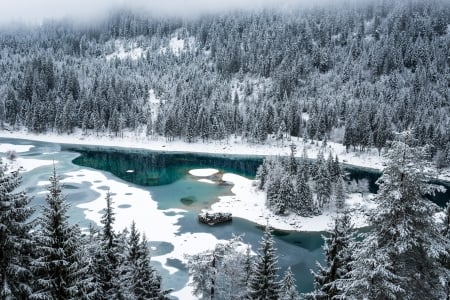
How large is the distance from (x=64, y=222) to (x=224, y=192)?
76694mm

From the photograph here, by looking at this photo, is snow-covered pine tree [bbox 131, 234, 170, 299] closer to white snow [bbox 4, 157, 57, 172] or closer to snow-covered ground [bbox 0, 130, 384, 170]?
white snow [bbox 4, 157, 57, 172]

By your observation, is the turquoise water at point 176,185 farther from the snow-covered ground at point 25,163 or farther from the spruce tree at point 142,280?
the spruce tree at point 142,280

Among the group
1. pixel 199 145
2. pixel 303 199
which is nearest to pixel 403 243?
pixel 303 199

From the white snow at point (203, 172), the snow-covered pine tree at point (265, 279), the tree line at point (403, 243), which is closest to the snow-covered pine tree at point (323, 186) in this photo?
the white snow at point (203, 172)

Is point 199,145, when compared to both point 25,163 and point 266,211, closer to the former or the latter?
point 25,163

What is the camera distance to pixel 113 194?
88.7 m

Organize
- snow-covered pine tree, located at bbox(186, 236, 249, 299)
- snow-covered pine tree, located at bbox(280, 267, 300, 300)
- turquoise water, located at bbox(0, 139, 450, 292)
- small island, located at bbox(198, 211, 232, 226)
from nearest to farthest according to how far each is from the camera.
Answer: snow-covered pine tree, located at bbox(186, 236, 249, 299)
snow-covered pine tree, located at bbox(280, 267, 300, 300)
turquoise water, located at bbox(0, 139, 450, 292)
small island, located at bbox(198, 211, 232, 226)

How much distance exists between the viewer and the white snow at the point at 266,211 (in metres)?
74.0

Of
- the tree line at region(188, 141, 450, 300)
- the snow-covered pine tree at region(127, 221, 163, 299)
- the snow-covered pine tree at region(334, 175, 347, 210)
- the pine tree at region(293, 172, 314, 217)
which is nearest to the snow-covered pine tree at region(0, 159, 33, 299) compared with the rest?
the snow-covered pine tree at region(127, 221, 163, 299)

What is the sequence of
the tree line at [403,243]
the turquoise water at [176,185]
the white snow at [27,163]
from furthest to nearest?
the white snow at [27,163] → the turquoise water at [176,185] → the tree line at [403,243]

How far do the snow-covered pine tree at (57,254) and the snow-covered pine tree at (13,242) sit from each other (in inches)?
38.6

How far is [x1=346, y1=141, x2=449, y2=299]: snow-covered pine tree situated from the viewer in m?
14.6

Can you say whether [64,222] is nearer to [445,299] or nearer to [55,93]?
[445,299]

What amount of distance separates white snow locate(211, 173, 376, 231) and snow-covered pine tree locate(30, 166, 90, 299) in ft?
175
